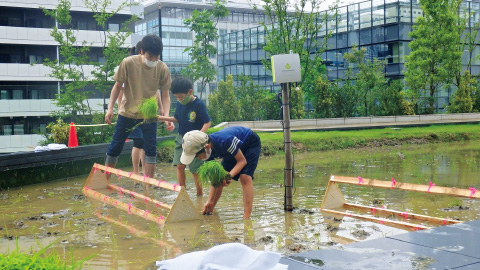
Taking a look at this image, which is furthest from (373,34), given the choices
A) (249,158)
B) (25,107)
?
(249,158)

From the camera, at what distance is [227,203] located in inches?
331

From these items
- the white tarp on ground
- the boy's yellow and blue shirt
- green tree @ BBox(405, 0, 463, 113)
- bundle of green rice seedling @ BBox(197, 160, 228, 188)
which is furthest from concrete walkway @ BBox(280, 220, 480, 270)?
green tree @ BBox(405, 0, 463, 113)

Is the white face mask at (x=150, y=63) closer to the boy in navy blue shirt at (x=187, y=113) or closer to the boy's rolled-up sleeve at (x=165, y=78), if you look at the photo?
the boy's rolled-up sleeve at (x=165, y=78)

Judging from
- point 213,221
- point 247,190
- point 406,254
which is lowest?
point 213,221

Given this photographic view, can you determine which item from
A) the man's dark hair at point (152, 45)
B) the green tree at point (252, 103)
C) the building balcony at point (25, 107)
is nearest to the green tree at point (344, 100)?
the green tree at point (252, 103)

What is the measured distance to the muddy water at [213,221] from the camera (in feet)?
18.2

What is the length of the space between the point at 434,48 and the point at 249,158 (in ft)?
89.1

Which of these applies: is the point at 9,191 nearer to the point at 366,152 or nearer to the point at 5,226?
the point at 5,226

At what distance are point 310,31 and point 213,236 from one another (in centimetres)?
2326

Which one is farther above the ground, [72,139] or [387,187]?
[72,139]

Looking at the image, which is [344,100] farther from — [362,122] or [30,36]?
[30,36]

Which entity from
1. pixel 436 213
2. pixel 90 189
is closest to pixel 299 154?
pixel 90 189

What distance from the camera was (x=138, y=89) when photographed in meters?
8.79

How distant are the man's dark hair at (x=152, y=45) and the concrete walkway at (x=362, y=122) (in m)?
14.0
